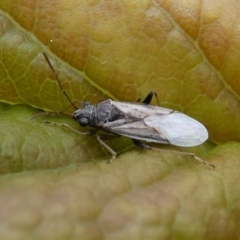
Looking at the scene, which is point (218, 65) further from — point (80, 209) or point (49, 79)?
point (80, 209)

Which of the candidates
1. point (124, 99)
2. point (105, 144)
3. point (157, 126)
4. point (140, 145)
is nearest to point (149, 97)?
point (124, 99)

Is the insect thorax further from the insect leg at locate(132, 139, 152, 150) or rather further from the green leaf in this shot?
the insect leg at locate(132, 139, 152, 150)

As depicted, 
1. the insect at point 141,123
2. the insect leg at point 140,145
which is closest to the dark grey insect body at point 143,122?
the insect at point 141,123

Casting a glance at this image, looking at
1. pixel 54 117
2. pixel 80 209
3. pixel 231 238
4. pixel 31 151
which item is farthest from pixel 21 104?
pixel 231 238

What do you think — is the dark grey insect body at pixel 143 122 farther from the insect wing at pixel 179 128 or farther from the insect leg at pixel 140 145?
the insect leg at pixel 140 145

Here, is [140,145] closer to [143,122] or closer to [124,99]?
[124,99]
